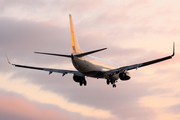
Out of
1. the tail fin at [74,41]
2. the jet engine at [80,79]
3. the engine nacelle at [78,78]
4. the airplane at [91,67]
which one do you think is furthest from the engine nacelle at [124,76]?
the tail fin at [74,41]

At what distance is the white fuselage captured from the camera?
59.1m

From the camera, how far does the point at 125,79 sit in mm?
67750

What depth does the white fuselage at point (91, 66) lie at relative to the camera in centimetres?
5909

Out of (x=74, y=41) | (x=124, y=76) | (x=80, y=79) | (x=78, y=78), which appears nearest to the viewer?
(x=74, y=41)

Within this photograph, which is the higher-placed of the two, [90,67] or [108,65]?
[108,65]

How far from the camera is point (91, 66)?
205 feet

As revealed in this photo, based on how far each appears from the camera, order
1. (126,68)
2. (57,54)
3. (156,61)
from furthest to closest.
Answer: (126,68) → (156,61) → (57,54)

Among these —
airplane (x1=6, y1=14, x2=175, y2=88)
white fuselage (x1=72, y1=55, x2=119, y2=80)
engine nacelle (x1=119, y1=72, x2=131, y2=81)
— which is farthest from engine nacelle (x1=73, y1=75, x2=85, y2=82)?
engine nacelle (x1=119, y1=72, x2=131, y2=81)

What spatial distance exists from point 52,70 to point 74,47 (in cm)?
1048

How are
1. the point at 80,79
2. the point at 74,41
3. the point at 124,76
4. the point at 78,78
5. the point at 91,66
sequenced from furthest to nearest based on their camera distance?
the point at 80,79 → the point at 78,78 → the point at 124,76 → the point at 91,66 → the point at 74,41

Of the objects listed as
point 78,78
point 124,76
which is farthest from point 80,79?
point 124,76

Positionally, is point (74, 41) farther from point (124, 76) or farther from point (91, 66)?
point (124, 76)

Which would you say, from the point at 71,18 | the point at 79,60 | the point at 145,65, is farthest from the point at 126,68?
the point at 71,18

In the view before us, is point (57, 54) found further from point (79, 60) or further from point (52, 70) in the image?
point (52, 70)
